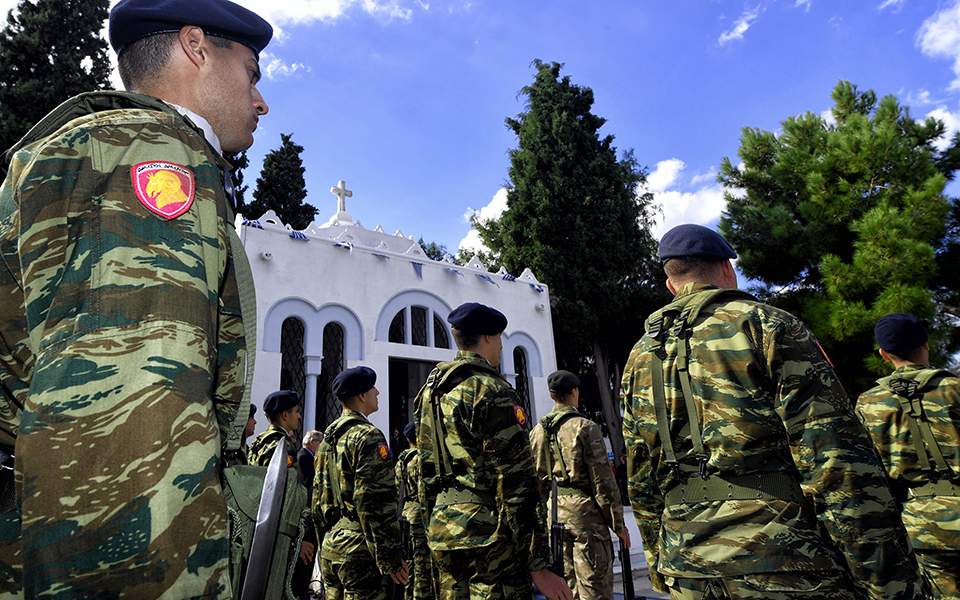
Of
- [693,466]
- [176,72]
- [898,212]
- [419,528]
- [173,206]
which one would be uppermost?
[898,212]

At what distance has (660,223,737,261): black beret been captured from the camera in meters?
2.70

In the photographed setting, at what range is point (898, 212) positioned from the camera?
1271 centimetres

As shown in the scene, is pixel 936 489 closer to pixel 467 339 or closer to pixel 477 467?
pixel 477 467

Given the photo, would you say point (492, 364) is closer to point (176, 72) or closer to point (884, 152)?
point (176, 72)

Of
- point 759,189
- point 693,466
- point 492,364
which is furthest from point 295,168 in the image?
point 693,466

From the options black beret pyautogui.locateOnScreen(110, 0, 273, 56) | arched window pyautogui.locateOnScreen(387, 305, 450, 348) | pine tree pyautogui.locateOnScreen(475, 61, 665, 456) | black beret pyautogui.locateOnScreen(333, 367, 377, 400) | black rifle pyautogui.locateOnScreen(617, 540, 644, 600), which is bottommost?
black rifle pyautogui.locateOnScreen(617, 540, 644, 600)

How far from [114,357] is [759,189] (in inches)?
684

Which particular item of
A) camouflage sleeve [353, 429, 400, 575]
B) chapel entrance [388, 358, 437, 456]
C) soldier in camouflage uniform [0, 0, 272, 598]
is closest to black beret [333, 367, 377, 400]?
camouflage sleeve [353, 429, 400, 575]

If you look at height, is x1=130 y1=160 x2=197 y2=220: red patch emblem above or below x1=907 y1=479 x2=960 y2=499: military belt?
above

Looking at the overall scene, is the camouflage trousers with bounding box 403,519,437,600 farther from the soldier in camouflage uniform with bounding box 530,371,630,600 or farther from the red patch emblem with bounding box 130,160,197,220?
the red patch emblem with bounding box 130,160,197,220

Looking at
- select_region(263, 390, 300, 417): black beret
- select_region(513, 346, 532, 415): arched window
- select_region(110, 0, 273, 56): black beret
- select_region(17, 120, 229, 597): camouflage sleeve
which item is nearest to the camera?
select_region(17, 120, 229, 597): camouflage sleeve

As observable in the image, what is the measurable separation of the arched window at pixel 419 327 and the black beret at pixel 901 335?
9.13m

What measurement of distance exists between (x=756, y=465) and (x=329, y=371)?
10.7m

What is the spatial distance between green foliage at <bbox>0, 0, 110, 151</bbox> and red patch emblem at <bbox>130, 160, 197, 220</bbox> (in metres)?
16.9
